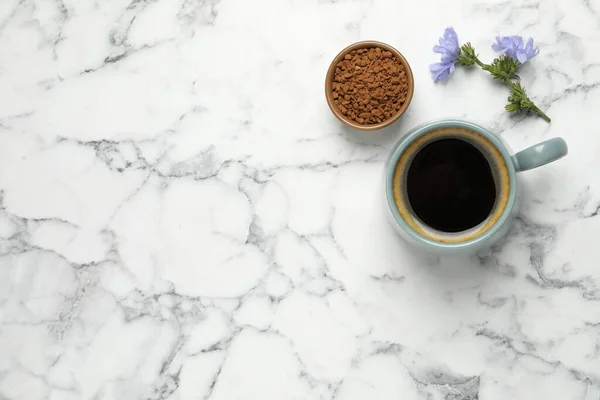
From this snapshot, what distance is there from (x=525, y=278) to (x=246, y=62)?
0.45m

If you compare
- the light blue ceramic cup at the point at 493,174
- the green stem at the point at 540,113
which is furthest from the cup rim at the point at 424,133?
the green stem at the point at 540,113

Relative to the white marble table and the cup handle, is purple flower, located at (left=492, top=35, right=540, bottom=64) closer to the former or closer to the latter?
the white marble table

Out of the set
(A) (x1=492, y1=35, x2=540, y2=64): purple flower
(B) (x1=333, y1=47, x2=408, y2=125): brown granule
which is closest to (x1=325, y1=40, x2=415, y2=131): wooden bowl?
(B) (x1=333, y1=47, x2=408, y2=125): brown granule

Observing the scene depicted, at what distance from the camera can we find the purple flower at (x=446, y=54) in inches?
37.4

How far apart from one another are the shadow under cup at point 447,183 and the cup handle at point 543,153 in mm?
20

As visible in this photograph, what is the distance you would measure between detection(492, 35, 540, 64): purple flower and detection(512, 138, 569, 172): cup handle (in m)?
0.14

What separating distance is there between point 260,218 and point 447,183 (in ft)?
0.81

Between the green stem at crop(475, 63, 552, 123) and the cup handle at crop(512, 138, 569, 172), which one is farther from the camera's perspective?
the green stem at crop(475, 63, 552, 123)

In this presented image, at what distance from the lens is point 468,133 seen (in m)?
0.89

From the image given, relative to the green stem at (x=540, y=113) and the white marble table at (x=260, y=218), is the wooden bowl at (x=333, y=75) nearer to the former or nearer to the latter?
the white marble table at (x=260, y=218)

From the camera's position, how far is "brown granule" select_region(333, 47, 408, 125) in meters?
0.94

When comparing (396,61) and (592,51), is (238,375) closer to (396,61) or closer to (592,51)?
(396,61)

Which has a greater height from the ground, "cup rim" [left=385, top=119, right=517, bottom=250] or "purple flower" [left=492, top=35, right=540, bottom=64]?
"purple flower" [left=492, top=35, right=540, bottom=64]

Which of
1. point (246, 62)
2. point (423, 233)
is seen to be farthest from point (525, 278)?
point (246, 62)
